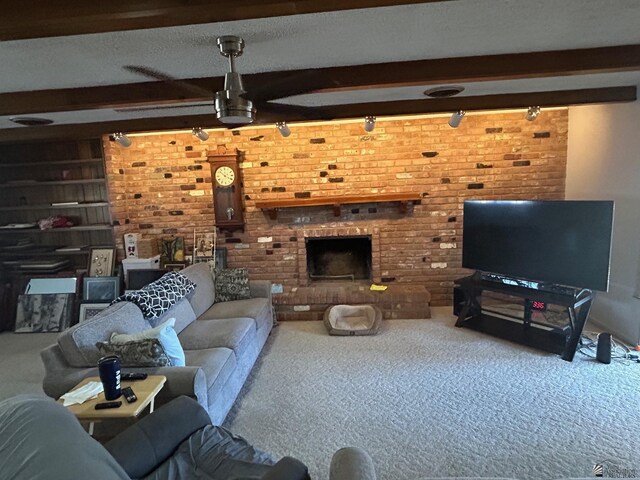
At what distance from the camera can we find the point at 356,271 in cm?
514

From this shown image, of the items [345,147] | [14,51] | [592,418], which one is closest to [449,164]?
[345,147]

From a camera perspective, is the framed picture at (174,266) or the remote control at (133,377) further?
the framed picture at (174,266)

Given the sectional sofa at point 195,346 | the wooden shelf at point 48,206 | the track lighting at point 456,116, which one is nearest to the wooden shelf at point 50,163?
the wooden shelf at point 48,206

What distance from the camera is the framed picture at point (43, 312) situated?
4.58 meters

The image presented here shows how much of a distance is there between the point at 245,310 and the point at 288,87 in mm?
2334

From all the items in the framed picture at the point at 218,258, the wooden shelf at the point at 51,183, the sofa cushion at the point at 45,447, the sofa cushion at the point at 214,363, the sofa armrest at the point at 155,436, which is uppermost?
the wooden shelf at the point at 51,183

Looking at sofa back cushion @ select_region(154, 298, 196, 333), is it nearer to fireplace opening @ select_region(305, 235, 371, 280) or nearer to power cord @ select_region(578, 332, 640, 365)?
fireplace opening @ select_region(305, 235, 371, 280)

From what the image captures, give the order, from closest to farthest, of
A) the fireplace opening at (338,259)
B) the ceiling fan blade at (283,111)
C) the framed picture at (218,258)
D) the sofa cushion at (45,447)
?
1. the sofa cushion at (45,447)
2. the ceiling fan blade at (283,111)
3. the framed picture at (218,258)
4. the fireplace opening at (338,259)

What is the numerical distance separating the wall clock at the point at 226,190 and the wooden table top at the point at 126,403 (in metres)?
2.80

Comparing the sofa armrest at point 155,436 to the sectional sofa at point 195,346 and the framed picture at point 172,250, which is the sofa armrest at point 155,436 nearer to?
the sectional sofa at point 195,346

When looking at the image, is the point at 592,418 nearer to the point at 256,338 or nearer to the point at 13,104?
the point at 256,338

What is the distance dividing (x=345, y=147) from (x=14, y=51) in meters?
3.31

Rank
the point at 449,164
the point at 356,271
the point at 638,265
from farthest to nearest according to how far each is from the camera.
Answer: the point at 356,271, the point at 449,164, the point at 638,265

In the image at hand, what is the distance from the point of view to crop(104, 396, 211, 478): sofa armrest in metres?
1.61
